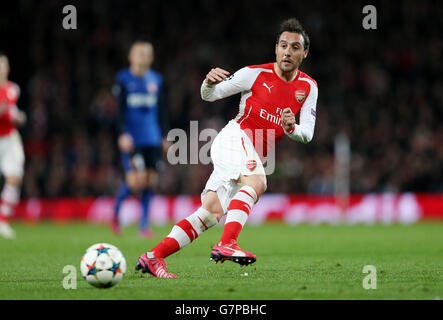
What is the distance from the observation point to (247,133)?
6102 mm

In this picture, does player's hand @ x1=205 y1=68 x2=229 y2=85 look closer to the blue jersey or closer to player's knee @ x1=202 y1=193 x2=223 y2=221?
player's knee @ x1=202 y1=193 x2=223 y2=221

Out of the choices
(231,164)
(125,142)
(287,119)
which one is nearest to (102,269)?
(231,164)

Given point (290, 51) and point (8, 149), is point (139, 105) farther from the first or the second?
point (290, 51)

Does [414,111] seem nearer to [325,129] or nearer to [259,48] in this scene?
[325,129]

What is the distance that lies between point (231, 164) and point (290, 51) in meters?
1.04

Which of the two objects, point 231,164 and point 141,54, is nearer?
point 231,164

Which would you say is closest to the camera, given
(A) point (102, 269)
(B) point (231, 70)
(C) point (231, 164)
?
(A) point (102, 269)

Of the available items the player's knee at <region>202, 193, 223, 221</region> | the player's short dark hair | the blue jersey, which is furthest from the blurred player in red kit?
the player's short dark hair

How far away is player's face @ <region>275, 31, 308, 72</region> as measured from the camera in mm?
5992

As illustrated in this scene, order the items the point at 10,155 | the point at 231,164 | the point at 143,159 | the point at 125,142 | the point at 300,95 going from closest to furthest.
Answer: the point at 231,164 < the point at 300,95 < the point at 125,142 < the point at 143,159 < the point at 10,155

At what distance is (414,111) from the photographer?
18.6 m

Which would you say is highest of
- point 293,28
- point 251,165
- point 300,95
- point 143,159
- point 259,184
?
point 293,28
